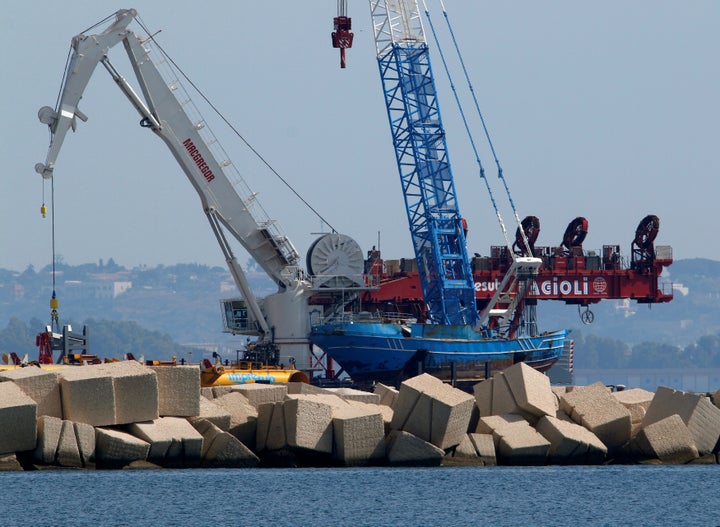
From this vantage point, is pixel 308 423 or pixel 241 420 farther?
pixel 241 420

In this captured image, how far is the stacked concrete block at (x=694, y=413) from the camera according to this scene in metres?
41.1

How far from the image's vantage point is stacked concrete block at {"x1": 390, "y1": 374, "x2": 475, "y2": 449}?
3872 cm

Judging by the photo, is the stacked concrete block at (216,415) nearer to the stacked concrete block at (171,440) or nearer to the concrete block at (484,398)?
the stacked concrete block at (171,440)

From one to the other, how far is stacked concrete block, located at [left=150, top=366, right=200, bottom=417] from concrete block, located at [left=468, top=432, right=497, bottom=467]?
6.74 m

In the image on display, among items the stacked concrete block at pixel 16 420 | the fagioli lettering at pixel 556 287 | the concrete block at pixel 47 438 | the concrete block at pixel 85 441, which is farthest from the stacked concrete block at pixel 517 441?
the fagioli lettering at pixel 556 287

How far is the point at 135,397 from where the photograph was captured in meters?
37.1

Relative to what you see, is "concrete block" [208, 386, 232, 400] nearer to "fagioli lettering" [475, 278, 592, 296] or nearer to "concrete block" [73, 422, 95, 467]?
"concrete block" [73, 422, 95, 467]

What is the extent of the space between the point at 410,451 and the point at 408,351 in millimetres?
31987

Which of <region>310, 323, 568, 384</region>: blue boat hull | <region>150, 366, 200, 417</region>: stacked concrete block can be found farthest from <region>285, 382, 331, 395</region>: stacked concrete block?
<region>310, 323, 568, 384</region>: blue boat hull

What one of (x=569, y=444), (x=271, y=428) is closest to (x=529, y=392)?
(x=569, y=444)

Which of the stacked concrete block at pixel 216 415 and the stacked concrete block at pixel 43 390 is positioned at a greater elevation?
the stacked concrete block at pixel 43 390

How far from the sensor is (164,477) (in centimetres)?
3716

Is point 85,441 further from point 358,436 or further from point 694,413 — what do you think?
point 694,413

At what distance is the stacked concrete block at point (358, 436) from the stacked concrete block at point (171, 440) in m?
3.18
